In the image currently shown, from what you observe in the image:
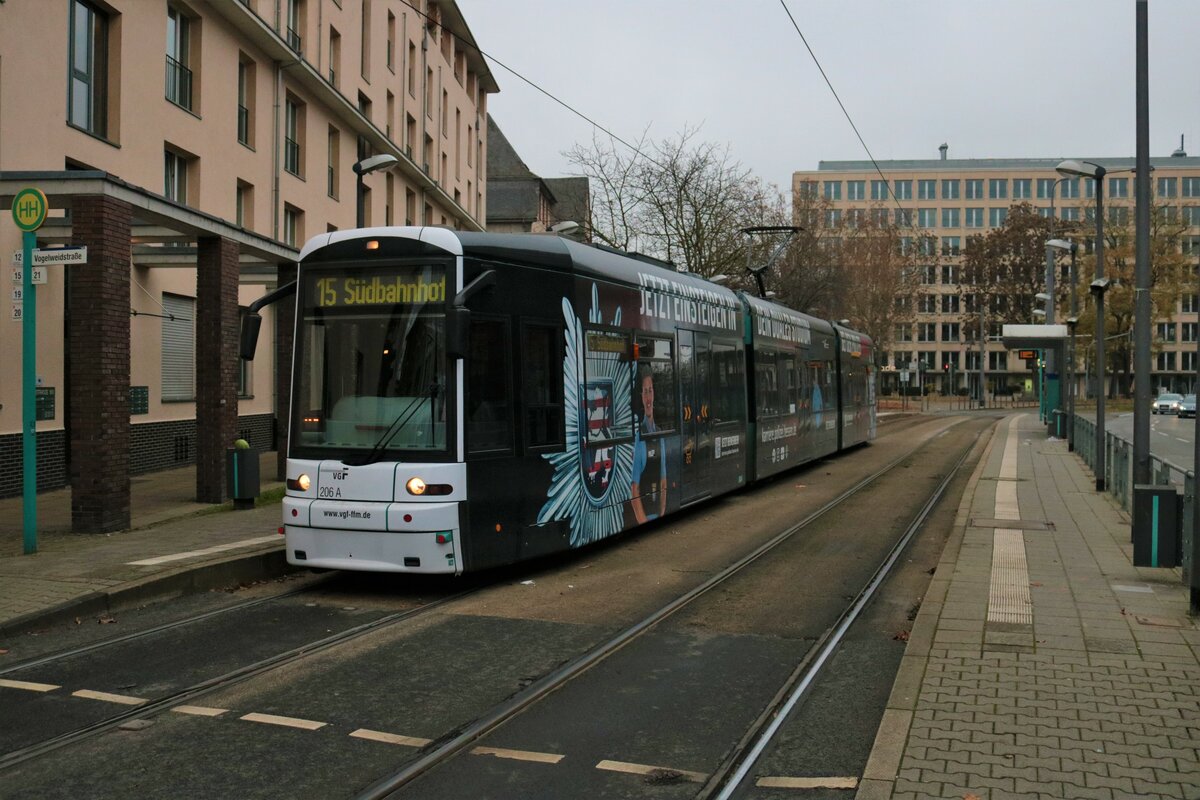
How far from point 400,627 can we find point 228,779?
3.19 metres

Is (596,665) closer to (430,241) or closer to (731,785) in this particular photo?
(731,785)

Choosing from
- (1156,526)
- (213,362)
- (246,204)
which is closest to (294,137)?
(246,204)

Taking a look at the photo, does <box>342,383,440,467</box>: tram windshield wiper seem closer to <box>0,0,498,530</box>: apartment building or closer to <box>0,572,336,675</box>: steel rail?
<box>0,572,336,675</box>: steel rail

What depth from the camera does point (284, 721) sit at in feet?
18.4

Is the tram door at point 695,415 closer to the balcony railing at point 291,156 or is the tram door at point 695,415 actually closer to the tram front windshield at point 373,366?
the tram front windshield at point 373,366

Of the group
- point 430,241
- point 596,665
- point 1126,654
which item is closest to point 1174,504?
point 1126,654

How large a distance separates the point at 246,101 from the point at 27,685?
20.5m

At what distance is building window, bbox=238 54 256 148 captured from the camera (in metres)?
24.0

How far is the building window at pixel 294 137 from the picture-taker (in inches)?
1053

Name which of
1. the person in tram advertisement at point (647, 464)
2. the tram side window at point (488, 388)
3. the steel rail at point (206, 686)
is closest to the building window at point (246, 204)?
the person in tram advertisement at point (647, 464)

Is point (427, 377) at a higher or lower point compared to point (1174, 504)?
higher

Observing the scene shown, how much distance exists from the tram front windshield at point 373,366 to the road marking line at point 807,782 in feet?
15.2

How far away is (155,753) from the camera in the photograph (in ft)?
16.7

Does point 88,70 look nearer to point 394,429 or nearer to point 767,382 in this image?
point 767,382
